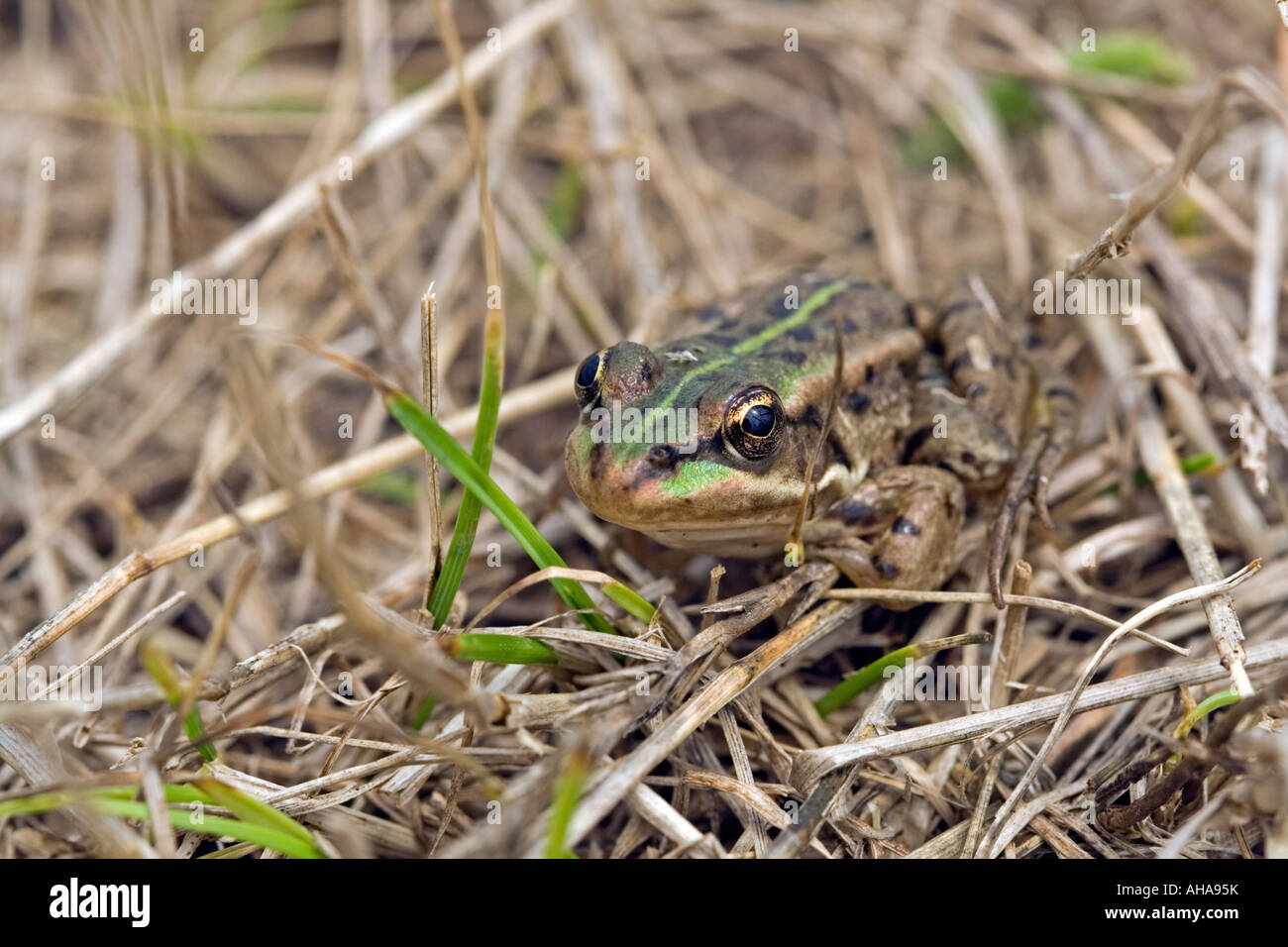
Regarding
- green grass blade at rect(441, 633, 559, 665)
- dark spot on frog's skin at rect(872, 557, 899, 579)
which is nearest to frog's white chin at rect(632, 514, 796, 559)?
dark spot on frog's skin at rect(872, 557, 899, 579)

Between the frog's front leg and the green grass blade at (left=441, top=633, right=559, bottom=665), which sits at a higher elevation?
the frog's front leg

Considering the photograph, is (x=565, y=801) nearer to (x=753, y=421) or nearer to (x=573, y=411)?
(x=753, y=421)

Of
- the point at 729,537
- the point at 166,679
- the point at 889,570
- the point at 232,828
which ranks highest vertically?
the point at 729,537

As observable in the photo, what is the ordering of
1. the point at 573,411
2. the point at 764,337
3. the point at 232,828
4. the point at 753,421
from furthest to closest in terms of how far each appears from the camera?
the point at 573,411 < the point at 764,337 < the point at 753,421 < the point at 232,828

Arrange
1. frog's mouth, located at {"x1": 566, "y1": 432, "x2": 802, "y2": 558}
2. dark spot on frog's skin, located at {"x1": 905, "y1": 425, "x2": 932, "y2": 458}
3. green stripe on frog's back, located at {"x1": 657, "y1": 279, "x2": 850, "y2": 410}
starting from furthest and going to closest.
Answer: dark spot on frog's skin, located at {"x1": 905, "y1": 425, "x2": 932, "y2": 458}, green stripe on frog's back, located at {"x1": 657, "y1": 279, "x2": 850, "y2": 410}, frog's mouth, located at {"x1": 566, "y1": 432, "x2": 802, "y2": 558}

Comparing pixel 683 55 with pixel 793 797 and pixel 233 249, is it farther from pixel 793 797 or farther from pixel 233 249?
pixel 793 797

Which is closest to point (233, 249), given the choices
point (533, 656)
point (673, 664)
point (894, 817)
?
point (533, 656)

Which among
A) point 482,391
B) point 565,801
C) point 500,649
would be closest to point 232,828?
point 500,649

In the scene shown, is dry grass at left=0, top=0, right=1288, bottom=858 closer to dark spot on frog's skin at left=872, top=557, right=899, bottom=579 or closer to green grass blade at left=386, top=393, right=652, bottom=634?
green grass blade at left=386, top=393, right=652, bottom=634
